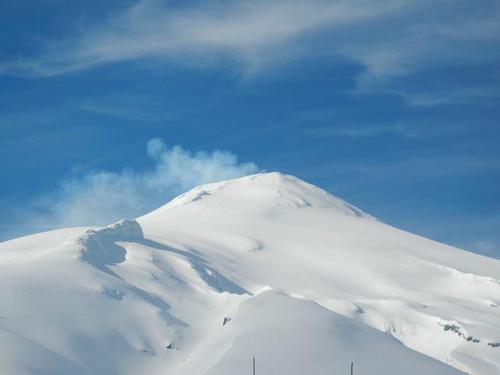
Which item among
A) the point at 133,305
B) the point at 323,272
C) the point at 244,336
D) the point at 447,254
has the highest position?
the point at 447,254

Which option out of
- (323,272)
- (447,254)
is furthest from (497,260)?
(323,272)

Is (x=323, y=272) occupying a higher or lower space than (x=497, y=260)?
lower

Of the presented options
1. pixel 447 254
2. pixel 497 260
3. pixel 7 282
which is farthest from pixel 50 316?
pixel 497 260

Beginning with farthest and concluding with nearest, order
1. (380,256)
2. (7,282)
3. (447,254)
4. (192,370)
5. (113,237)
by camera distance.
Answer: (447,254) < (380,256) < (113,237) < (7,282) < (192,370)

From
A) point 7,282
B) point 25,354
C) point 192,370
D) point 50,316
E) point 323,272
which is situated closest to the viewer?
point 25,354

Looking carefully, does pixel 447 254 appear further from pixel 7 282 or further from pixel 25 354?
pixel 25 354

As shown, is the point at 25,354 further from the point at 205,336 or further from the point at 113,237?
the point at 113,237

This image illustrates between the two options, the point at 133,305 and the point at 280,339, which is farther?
the point at 133,305
